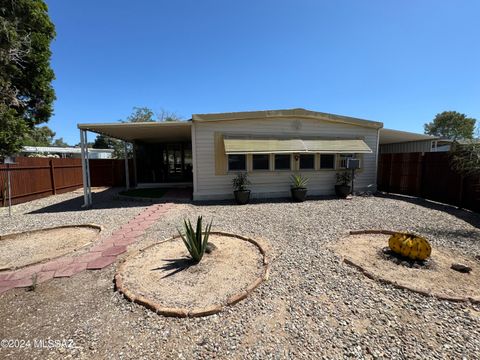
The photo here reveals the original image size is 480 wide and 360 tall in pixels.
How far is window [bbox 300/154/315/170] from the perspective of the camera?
32.6 ft

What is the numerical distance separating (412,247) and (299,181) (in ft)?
18.2

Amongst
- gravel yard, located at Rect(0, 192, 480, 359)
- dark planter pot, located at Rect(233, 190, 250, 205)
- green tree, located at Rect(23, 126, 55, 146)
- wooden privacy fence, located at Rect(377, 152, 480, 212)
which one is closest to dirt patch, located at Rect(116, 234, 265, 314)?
gravel yard, located at Rect(0, 192, 480, 359)

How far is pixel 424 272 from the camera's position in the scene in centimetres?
343

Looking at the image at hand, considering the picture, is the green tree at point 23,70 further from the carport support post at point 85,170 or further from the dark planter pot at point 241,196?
the dark planter pot at point 241,196

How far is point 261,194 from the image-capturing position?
960 cm

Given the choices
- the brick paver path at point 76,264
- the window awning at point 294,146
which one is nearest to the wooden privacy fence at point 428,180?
the window awning at point 294,146

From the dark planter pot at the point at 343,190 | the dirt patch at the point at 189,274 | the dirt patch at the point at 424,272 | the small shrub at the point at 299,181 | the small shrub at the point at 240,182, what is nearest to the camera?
the dirt patch at the point at 189,274

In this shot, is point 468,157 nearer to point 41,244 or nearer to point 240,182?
point 240,182

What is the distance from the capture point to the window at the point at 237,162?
9273 millimetres

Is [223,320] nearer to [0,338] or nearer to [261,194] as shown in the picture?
[0,338]

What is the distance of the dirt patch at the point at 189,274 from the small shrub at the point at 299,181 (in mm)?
5085

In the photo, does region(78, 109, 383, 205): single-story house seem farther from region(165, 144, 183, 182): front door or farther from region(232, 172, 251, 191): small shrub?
region(165, 144, 183, 182): front door

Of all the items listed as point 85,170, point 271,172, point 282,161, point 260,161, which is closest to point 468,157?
point 282,161

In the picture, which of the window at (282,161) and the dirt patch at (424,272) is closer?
the dirt patch at (424,272)
